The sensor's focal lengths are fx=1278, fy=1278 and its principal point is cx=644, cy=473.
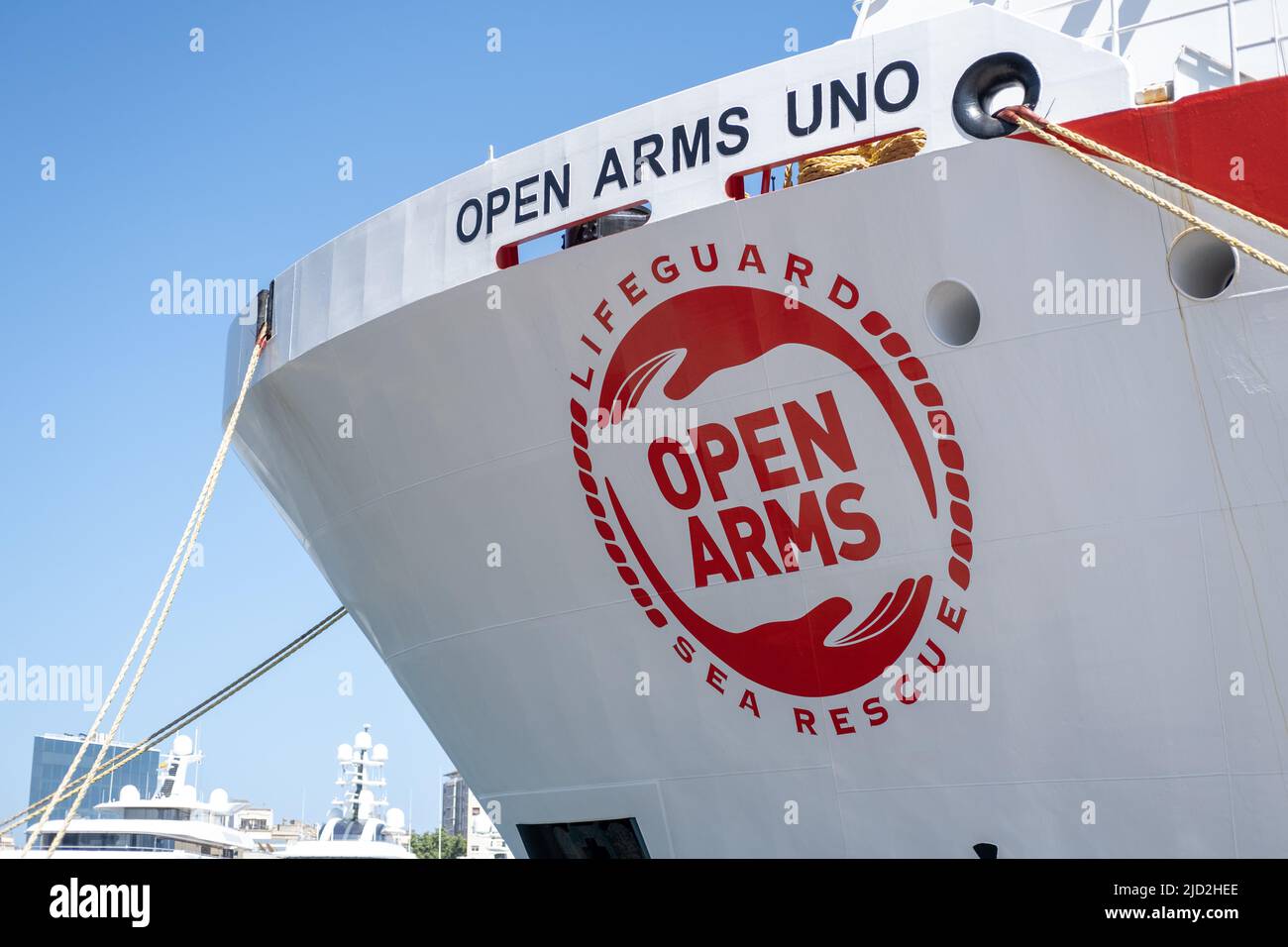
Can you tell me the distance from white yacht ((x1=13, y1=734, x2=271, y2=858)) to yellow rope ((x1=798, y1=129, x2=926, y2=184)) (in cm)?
1830

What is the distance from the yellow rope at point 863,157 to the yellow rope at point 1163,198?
505mm

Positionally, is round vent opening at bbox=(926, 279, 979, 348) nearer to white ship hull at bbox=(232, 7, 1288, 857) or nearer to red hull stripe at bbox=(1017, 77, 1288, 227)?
white ship hull at bbox=(232, 7, 1288, 857)

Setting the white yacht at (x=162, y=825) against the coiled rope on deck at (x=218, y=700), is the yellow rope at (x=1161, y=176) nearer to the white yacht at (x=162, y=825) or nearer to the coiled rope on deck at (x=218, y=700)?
the coiled rope on deck at (x=218, y=700)

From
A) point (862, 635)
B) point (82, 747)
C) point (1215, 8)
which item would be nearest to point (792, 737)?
point (862, 635)

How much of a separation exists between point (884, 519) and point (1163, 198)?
6.12ft

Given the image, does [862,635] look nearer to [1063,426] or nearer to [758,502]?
[758,502]

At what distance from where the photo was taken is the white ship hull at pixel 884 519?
18.0ft

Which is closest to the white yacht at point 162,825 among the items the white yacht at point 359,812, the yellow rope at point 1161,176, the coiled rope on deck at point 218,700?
the white yacht at point 359,812

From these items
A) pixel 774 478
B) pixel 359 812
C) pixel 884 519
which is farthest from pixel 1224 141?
pixel 359 812

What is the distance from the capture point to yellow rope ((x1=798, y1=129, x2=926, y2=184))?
235 inches

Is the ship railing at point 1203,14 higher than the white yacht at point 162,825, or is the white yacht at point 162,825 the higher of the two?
the ship railing at point 1203,14

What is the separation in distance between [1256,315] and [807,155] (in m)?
2.09

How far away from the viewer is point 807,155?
6031 mm

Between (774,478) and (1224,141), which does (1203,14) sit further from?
(774,478)
